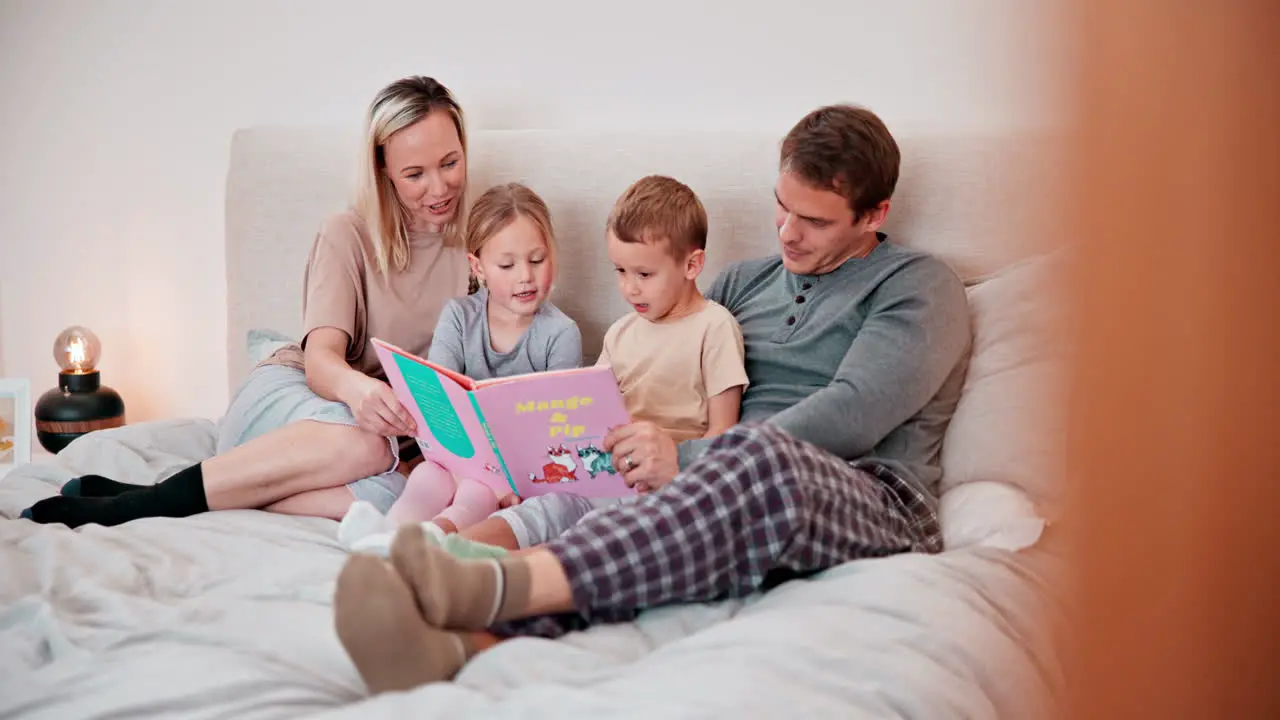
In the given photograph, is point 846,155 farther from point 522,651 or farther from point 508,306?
point 522,651

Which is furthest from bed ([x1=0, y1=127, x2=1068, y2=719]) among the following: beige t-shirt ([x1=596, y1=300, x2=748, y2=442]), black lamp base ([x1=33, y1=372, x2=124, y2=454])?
black lamp base ([x1=33, y1=372, x2=124, y2=454])

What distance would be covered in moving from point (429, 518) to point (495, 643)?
0.45 meters

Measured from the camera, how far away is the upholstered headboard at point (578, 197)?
5.25 ft

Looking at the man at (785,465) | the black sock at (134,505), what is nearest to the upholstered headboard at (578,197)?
the man at (785,465)

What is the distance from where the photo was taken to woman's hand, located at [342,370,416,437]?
1.55 m

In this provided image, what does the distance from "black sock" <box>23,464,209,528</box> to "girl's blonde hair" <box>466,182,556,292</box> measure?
501 millimetres

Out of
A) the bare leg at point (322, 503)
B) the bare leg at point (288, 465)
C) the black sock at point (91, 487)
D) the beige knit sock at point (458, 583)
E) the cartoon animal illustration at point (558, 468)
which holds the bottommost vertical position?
the bare leg at point (322, 503)

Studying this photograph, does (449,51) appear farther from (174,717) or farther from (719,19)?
(174,717)

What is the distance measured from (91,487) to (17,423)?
1.03m

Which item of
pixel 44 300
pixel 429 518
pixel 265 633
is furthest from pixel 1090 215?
pixel 44 300

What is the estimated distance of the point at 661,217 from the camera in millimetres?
1501

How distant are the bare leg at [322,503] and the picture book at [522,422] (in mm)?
168

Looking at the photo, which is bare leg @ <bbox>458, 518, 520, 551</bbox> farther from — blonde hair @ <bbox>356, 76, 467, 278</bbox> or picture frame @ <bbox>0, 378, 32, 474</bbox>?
picture frame @ <bbox>0, 378, 32, 474</bbox>

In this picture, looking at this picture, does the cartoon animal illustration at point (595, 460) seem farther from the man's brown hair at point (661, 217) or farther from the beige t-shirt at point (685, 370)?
the man's brown hair at point (661, 217)
